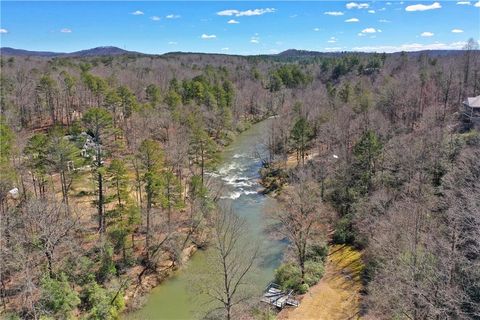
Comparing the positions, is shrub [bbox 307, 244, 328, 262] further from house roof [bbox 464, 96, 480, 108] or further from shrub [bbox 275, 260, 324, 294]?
house roof [bbox 464, 96, 480, 108]

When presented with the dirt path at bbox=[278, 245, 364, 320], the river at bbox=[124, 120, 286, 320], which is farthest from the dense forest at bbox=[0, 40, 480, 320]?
the river at bbox=[124, 120, 286, 320]

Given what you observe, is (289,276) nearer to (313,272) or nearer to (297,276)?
(297,276)

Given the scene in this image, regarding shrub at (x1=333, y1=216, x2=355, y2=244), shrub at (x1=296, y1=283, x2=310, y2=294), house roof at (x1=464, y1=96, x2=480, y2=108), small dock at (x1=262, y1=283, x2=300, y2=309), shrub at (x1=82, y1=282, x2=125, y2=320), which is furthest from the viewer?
house roof at (x1=464, y1=96, x2=480, y2=108)

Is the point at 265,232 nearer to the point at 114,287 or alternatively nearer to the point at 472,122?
the point at 114,287

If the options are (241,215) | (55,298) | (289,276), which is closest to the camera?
(55,298)

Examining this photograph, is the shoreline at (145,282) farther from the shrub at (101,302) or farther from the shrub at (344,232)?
the shrub at (344,232)

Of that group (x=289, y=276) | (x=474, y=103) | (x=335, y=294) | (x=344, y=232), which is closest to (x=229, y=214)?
(x=289, y=276)

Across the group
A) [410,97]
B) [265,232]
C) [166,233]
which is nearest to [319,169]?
[265,232]
